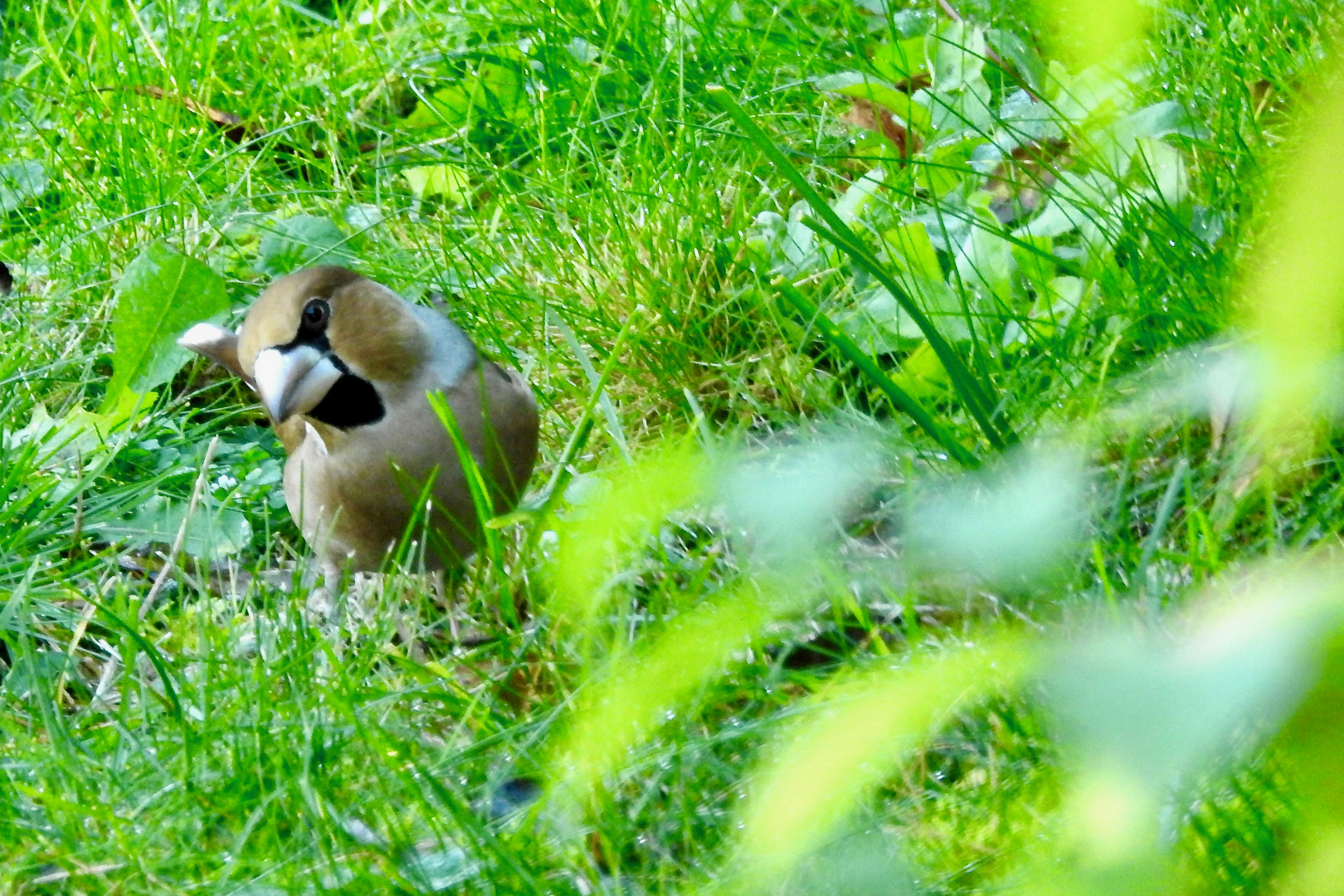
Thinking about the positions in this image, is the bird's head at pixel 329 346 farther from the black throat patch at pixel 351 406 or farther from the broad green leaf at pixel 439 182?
the broad green leaf at pixel 439 182

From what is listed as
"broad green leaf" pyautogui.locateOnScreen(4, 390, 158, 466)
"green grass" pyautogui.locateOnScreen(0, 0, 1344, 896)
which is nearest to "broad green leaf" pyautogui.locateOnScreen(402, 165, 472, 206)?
"green grass" pyautogui.locateOnScreen(0, 0, 1344, 896)

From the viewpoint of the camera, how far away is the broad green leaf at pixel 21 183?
3988 millimetres

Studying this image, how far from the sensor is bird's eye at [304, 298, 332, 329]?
2.52 m

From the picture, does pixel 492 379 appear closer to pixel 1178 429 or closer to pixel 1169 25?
pixel 1178 429

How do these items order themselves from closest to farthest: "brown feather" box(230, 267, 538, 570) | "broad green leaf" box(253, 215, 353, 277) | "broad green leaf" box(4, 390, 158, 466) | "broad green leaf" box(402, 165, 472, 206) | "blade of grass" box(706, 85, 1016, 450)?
"blade of grass" box(706, 85, 1016, 450) < "brown feather" box(230, 267, 538, 570) < "broad green leaf" box(4, 390, 158, 466) < "broad green leaf" box(253, 215, 353, 277) < "broad green leaf" box(402, 165, 472, 206)

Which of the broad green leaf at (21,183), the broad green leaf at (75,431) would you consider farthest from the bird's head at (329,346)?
the broad green leaf at (21,183)

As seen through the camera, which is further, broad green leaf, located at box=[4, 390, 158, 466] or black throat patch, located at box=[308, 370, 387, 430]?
broad green leaf, located at box=[4, 390, 158, 466]

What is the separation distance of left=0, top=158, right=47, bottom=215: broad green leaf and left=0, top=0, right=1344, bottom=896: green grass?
43 millimetres

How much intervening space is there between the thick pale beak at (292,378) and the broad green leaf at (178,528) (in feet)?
1.44

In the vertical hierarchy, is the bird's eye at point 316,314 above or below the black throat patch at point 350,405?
above

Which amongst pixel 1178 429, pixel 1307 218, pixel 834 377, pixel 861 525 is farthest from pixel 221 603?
pixel 1307 218

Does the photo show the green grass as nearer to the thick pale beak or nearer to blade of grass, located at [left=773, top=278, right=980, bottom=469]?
blade of grass, located at [left=773, top=278, right=980, bottom=469]

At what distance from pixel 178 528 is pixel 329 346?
0.66m

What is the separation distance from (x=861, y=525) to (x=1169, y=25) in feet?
4.80
